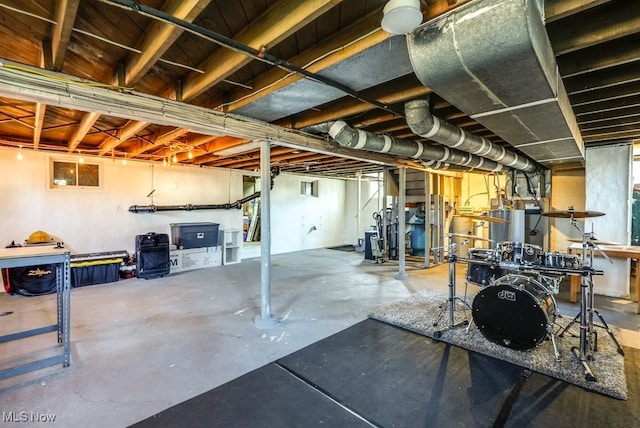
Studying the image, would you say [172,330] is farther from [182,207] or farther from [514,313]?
[182,207]

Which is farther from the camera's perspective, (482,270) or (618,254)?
(618,254)

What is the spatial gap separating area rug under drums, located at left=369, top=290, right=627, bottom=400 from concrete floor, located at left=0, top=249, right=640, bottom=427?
382mm

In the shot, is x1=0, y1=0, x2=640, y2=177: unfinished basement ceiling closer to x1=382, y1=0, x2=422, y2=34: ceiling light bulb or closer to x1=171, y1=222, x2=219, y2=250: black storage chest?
x1=382, y1=0, x2=422, y2=34: ceiling light bulb

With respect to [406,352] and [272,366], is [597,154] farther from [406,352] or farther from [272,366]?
[272,366]

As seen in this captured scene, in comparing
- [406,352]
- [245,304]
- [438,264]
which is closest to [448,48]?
[406,352]

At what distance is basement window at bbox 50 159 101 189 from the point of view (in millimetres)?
5109

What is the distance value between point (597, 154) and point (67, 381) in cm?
719

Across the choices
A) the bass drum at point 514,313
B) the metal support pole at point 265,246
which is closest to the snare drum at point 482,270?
the bass drum at point 514,313

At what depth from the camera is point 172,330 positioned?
125 inches

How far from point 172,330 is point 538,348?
3633 mm

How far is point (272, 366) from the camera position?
8.09ft

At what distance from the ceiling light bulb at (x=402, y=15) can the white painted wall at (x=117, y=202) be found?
6028 mm

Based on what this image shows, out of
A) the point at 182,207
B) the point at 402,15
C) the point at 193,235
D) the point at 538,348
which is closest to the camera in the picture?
the point at 402,15

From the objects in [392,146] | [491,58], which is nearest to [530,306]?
[491,58]
